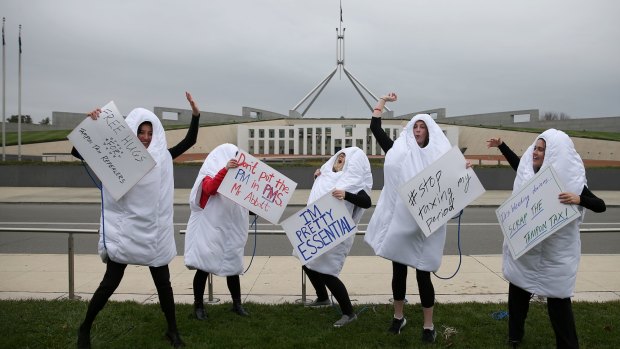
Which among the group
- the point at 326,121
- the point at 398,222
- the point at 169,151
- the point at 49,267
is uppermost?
the point at 326,121

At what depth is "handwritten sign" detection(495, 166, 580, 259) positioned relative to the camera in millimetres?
3355

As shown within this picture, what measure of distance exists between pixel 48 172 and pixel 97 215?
1004 centimetres

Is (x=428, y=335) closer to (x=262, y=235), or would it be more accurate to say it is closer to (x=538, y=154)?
(x=538, y=154)

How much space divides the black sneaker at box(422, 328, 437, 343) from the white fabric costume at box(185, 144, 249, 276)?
5.93 feet

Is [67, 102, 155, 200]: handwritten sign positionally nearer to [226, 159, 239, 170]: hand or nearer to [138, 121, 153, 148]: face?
[138, 121, 153, 148]: face

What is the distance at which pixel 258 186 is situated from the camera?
4453 mm

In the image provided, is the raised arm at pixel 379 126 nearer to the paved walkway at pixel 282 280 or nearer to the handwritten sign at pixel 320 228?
the handwritten sign at pixel 320 228

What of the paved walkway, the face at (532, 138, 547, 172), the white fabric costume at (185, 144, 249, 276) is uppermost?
the face at (532, 138, 547, 172)

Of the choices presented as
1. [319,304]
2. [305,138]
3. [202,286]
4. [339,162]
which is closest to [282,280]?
[319,304]

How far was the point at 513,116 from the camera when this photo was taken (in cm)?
5166

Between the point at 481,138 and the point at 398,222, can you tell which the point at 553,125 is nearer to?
the point at 481,138

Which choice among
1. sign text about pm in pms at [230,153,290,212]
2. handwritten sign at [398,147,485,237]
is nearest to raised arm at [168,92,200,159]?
sign text about pm in pms at [230,153,290,212]

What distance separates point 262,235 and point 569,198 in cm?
730

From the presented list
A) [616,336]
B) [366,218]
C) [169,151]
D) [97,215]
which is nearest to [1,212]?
[97,215]
